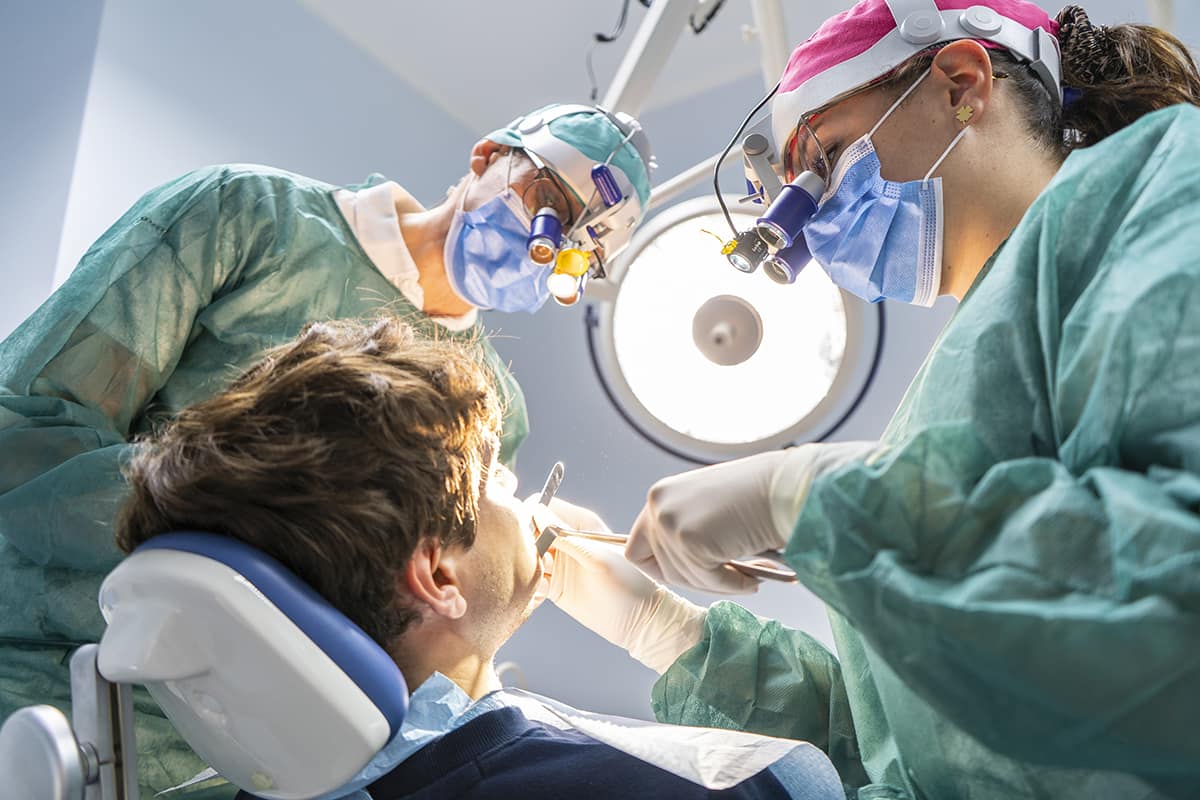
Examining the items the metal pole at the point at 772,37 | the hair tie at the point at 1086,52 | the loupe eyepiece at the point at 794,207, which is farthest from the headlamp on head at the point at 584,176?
the hair tie at the point at 1086,52

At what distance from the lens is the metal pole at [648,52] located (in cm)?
184

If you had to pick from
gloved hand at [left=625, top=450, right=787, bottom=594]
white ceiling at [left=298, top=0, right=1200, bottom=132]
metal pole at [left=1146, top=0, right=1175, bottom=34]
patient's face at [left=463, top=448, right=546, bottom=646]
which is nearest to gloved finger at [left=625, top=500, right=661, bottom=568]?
gloved hand at [left=625, top=450, right=787, bottom=594]

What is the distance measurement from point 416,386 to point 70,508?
0.55 m

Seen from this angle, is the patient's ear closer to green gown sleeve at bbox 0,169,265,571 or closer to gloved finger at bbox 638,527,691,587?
gloved finger at bbox 638,527,691,587

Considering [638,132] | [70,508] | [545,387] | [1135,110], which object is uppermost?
[1135,110]

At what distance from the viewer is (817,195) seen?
1.38m

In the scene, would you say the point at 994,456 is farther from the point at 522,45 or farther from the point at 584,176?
the point at 522,45

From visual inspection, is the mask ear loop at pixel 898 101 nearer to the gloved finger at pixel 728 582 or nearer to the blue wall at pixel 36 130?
the gloved finger at pixel 728 582

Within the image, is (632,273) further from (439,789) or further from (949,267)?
(439,789)

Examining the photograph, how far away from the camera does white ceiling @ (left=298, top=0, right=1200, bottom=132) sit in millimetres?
2635

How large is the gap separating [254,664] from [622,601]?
727mm

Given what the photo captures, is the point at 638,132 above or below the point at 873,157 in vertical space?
below

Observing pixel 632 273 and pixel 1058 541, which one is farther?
pixel 632 273

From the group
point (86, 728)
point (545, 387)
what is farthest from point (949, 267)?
point (545, 387)
